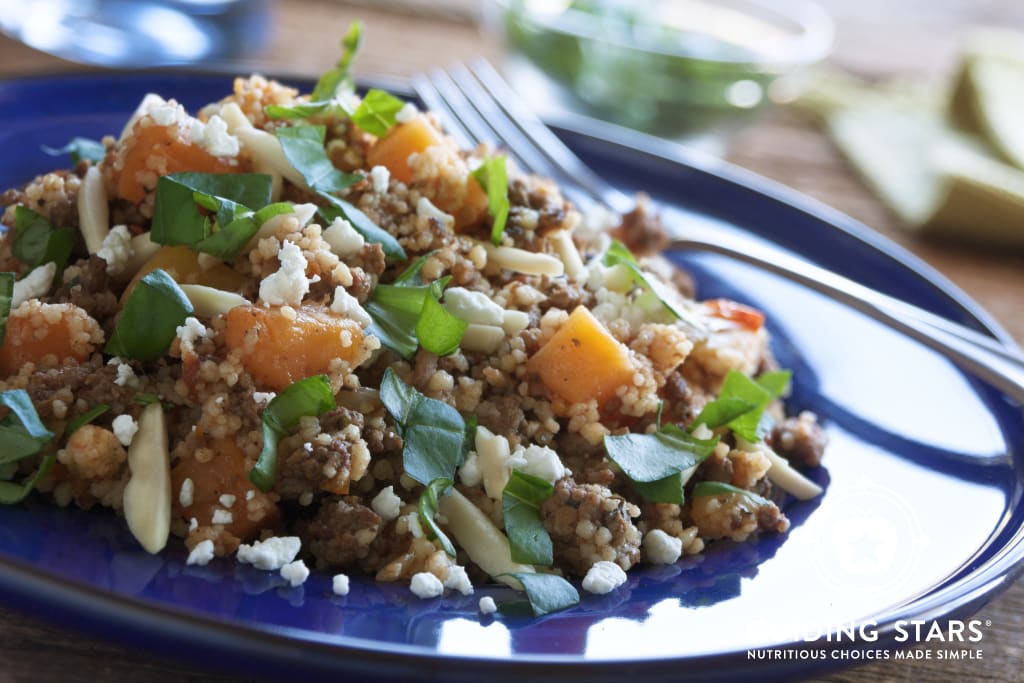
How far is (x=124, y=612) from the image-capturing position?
131 centimetres

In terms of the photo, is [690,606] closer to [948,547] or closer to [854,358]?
[948,547]

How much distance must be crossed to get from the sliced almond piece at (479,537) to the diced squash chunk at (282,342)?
12.5 inches

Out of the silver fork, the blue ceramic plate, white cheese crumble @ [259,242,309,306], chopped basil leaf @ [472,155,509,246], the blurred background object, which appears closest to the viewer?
the blue ceramic plate

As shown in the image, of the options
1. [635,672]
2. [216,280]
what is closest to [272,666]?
[635,672]

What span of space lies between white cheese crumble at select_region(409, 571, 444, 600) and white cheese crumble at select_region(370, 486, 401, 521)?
18 cm

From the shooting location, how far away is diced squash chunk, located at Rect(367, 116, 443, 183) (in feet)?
7.20

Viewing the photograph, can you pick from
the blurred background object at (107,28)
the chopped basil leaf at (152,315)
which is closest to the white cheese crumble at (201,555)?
the chopped basil leaf at (152,315)

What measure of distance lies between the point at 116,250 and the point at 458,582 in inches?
35.3

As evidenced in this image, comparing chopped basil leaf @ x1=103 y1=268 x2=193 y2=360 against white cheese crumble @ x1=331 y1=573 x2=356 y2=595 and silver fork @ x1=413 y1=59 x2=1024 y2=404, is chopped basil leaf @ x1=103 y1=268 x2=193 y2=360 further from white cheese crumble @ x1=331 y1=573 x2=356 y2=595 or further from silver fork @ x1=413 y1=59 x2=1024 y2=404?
silver fork @ x1=413 y1=59 x2=1024 y2=404

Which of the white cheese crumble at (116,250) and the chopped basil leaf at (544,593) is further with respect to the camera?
the white cheese crumble at (116,250)

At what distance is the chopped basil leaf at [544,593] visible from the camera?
62.5 inches

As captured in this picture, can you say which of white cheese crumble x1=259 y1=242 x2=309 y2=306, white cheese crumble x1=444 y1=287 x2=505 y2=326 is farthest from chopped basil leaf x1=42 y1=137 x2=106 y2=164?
white cheese crumble x1=444 y1=287 x2=505 y2=326

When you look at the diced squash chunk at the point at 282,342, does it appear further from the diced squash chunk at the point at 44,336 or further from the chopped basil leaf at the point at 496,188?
the chopped basil leaf at the point at 496,188

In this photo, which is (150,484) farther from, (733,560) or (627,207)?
(627,207)
